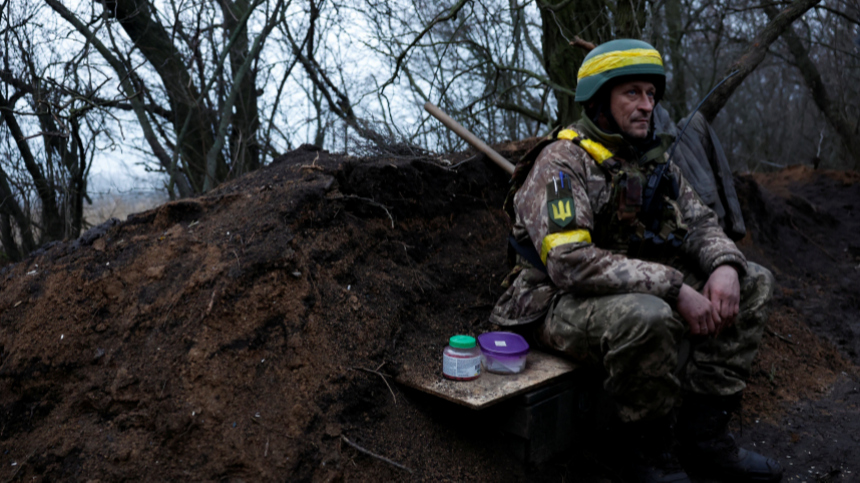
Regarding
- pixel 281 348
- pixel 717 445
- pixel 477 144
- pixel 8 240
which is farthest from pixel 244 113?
pixel 717 445

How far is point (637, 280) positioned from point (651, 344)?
265 mm

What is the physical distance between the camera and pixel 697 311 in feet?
7.47

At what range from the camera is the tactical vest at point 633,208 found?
8.17 feet

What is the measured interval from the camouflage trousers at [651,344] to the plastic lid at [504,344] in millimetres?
149

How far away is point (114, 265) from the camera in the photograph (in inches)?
108

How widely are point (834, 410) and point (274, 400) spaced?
323 cm

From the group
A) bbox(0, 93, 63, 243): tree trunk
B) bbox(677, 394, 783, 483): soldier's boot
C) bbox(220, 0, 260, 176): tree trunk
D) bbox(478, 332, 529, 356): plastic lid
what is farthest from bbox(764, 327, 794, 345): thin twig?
bbox(0, 93, 63, 243): tree trunk

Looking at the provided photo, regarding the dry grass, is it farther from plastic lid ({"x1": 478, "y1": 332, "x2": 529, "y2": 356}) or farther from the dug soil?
plastic lid ({"x1": 478, "y1": 332, "x2": 529, "y2": 356})

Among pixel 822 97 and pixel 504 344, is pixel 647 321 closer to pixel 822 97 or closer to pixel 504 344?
pixel 504 344

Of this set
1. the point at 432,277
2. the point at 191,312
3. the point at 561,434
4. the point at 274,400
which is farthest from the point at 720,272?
the point at 191,312

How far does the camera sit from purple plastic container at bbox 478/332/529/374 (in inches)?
95.7

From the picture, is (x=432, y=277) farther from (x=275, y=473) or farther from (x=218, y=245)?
(x=275, y=473)

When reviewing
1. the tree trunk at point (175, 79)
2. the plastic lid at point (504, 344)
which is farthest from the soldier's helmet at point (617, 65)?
the tree trunk at point (175, 79)

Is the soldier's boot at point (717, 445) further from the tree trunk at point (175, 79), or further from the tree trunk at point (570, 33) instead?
the tree trunk at point (175, 79)
